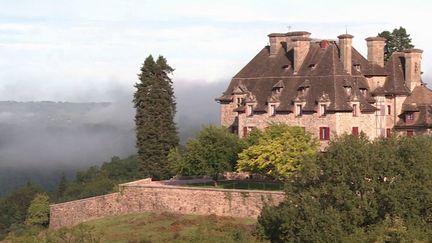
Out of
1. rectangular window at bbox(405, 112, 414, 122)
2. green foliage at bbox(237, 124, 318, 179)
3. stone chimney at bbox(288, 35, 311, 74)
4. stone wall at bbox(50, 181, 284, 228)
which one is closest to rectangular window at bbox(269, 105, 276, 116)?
stone chimney at bbox(288, 35, 311, 74)

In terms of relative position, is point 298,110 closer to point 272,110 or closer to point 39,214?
point 272,110

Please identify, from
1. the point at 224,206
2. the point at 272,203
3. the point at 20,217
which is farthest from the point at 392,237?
the point at 20,217

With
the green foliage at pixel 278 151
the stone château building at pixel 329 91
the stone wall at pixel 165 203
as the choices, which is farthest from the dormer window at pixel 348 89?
the stone wall at pixel 165 203

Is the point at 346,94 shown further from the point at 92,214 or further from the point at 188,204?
the point at 92,214

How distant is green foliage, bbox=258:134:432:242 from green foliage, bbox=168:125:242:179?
13506 millimetres

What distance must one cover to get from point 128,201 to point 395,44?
2741 cm

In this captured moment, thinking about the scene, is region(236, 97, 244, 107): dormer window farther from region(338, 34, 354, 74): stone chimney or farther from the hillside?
the hillside

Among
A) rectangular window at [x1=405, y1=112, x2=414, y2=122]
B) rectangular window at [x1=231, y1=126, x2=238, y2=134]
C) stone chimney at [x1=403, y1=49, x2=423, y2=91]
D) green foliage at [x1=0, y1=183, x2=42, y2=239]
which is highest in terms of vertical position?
stone chimney at [x1=403, y1=49, x2=423, y2=91]

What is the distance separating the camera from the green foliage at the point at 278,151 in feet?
185

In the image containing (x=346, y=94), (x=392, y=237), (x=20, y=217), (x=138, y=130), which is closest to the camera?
(x=392, y=237)

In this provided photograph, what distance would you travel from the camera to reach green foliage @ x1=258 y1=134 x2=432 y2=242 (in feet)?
147

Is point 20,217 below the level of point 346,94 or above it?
below

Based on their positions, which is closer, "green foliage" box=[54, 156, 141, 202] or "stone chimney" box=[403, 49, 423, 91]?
"stone chimney" box=[403, 49, 423, 91]

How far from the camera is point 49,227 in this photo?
217 ft
